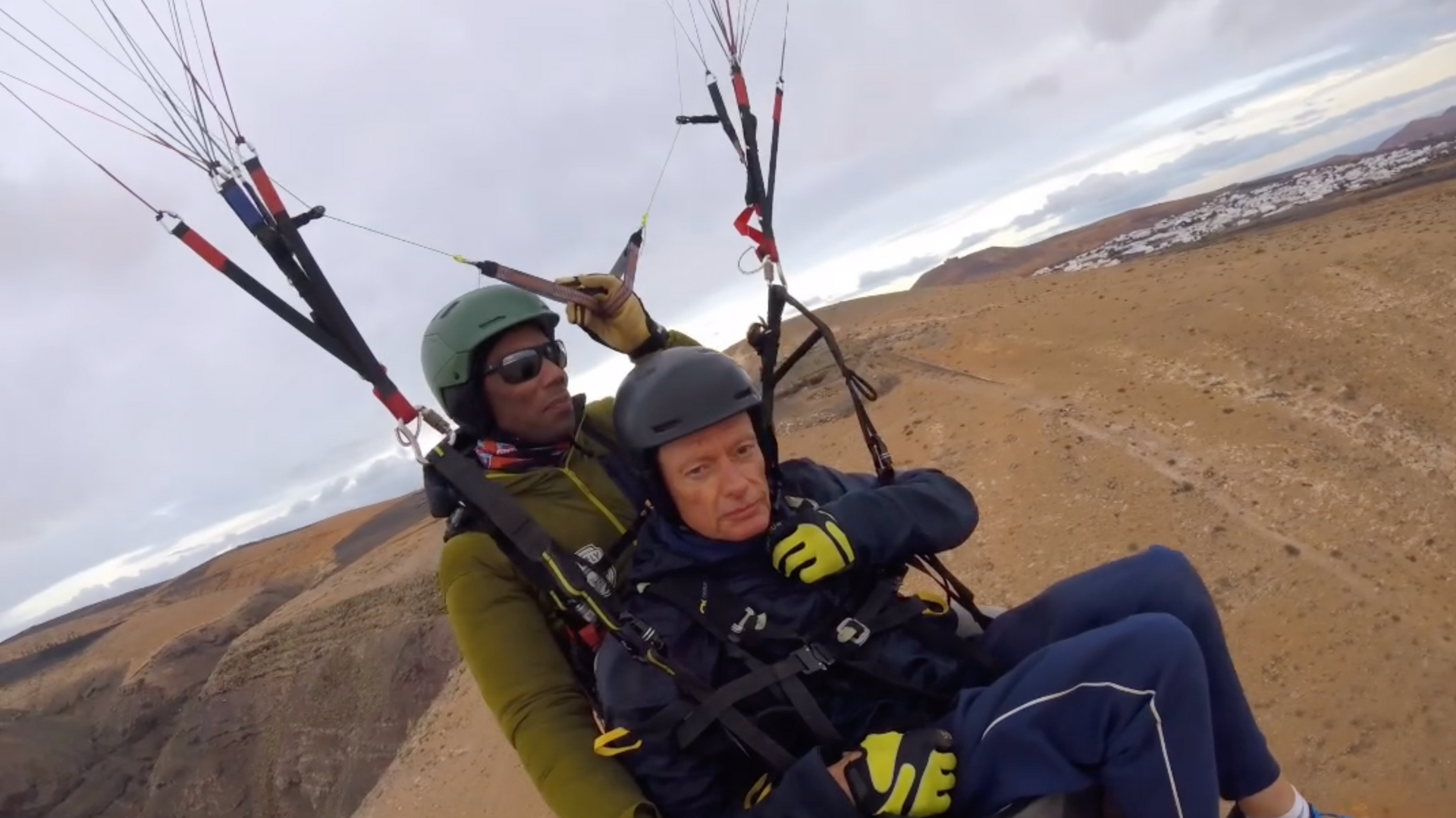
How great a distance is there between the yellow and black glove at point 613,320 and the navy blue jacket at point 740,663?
41.4 inches

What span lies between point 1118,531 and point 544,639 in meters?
6.15

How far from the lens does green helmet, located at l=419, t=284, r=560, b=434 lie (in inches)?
138

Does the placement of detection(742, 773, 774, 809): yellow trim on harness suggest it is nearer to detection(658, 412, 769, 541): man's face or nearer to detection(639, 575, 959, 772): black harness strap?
detection(639, 575, 959, 772): black harness strap

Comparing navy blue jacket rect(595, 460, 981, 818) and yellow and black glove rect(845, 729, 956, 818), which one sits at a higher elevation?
navy blue jacket rect(595, 460, 981, 818)

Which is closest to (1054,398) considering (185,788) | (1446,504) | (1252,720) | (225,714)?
(1446,504)

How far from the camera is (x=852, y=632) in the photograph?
251 cm

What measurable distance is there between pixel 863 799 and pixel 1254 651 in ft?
16.3

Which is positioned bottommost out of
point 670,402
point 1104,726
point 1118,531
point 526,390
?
point 1118,531

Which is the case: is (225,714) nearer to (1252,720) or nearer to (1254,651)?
(1254,651)

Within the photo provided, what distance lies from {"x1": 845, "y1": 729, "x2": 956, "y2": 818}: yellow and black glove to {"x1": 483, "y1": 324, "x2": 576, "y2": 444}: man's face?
71.2 inches

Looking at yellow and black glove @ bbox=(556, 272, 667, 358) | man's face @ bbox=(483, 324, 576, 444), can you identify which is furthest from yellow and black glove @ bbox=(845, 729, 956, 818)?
yellow and black glove @ bbox=(556, 272, 667, 358)

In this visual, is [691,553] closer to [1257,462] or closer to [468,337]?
[468,337]

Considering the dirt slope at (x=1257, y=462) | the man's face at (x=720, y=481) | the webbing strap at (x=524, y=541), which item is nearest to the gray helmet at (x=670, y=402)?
the man's face at (x=720, y=481)

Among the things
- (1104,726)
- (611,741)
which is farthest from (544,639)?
(1104,726)
